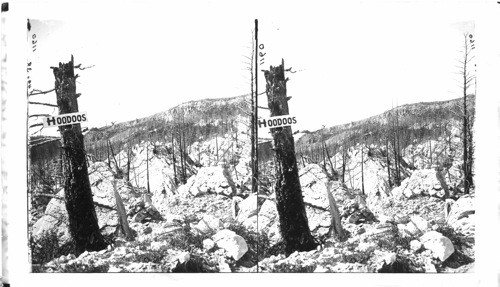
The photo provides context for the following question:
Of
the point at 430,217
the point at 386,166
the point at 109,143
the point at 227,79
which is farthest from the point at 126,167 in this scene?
the point at 430,217

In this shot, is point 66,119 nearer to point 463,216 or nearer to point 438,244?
point 438,244

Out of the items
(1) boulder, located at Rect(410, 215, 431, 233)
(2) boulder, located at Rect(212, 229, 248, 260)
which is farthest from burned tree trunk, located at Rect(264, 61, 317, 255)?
(1) boulder, located at Rect(410, 215, 431, 233)

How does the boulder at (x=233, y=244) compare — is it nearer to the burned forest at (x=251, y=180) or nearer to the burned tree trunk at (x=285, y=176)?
the burned forest at (x=251, y=180)

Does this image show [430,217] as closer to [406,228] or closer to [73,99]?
[406,228]

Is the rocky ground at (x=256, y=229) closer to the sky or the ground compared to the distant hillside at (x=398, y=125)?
closer to the ground

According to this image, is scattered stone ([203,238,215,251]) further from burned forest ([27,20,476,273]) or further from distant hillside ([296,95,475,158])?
distant hillside ([296,95,475,158])

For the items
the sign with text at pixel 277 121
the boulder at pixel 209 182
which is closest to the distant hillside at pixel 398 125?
the sign with text at pixel 277 121

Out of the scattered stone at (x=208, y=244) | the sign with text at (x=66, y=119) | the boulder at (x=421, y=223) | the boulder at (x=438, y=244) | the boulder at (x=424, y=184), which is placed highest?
the sign with text at (x=66, y=119)
